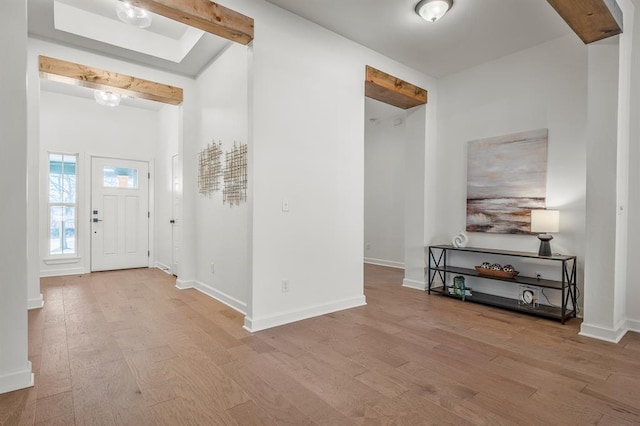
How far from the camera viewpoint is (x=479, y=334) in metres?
3.08

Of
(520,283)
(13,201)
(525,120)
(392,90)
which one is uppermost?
(392,90)

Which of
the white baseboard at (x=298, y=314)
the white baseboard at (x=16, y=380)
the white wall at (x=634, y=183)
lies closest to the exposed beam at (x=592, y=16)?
the white wall at (x=634, y=183)

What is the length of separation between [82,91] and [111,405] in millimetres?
5717

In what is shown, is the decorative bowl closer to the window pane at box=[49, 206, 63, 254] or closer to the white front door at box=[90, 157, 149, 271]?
the white front door at box=[90, 157, 149, 271]

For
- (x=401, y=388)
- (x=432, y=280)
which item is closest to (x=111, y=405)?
(x=401, y=388)

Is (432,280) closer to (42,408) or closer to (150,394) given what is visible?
(150,394)

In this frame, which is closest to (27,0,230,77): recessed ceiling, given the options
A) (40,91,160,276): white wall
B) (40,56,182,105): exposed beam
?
(40,56,182,105): exposed beam

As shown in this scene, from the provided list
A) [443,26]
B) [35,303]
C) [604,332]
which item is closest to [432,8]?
[443,26]

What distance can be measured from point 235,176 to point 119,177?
153 inches

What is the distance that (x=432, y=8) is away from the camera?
304 cm

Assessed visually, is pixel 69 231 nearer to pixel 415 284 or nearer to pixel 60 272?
pixel 60 272

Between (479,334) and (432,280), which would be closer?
(479,334)

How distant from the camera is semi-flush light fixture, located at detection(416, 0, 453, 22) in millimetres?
3002

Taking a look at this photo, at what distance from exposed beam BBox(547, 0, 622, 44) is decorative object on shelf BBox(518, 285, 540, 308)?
8.38ft
